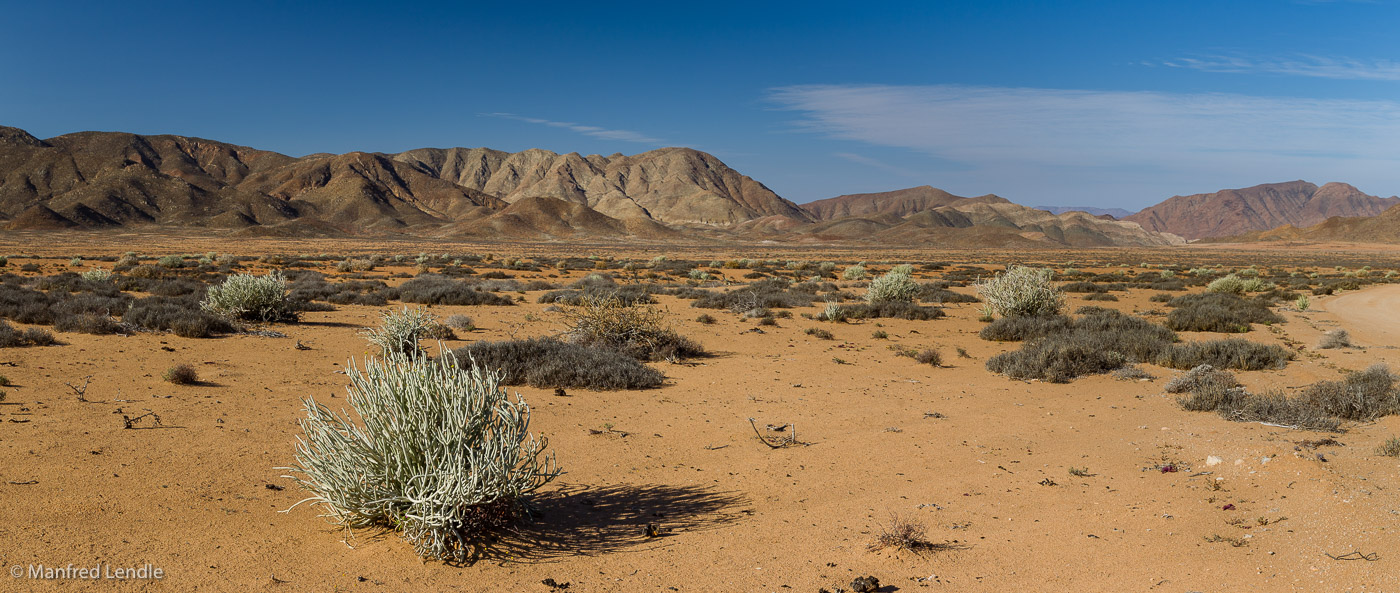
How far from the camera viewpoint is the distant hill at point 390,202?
353 ft

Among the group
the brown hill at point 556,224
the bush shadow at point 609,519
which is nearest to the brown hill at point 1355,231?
the brown hill at point 556,224

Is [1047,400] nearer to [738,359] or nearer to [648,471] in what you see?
[738,359]

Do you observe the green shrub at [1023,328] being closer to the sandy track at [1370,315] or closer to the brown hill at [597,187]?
the sandy track at [1370,315]

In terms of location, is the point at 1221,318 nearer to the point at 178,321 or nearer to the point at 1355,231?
the point at 178,321

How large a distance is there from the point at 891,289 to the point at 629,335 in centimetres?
1001

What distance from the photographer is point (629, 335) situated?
37.2 ft

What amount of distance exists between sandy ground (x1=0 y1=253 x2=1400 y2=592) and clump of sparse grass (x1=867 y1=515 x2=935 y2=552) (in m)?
0.10

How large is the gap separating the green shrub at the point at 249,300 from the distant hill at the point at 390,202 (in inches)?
3634

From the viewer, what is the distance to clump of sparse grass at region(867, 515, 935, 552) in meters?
4.19

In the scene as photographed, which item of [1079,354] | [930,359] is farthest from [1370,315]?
[930,359]

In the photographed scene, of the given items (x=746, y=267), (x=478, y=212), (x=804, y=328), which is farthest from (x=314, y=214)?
(x=804, y=328)

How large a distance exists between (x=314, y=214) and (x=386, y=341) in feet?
439

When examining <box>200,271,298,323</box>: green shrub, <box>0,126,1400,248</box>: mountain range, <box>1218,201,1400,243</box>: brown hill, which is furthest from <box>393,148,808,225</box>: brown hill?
<box>200,271,298,323</box>: green shrub

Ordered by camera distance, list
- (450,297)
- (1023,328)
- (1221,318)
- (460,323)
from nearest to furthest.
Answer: (460,323) < (1023,328) < (1221,318) < (450,297)
